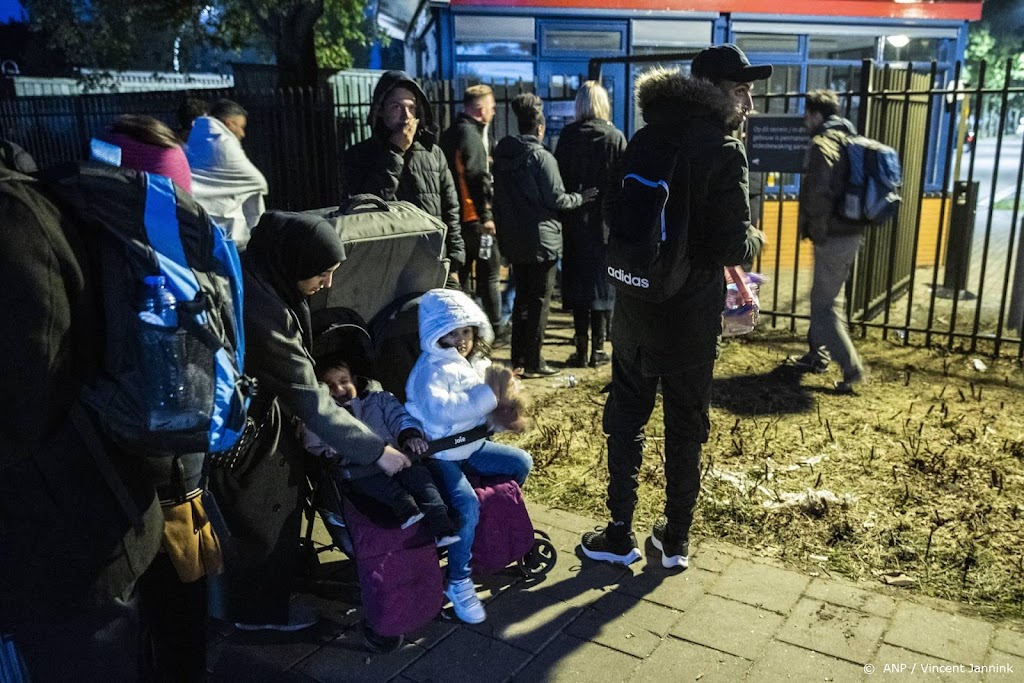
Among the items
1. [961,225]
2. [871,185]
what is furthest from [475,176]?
[961,225]

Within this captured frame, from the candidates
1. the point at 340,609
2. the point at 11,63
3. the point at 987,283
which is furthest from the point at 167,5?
the point at 340,609

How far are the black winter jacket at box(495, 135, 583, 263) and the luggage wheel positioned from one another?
2774 mm

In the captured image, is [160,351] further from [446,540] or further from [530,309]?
[530,309]

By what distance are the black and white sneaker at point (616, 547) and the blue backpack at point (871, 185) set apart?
3.11 metres

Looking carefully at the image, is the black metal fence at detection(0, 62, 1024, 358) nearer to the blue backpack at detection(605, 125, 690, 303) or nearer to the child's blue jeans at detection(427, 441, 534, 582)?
the blue backpack at detection(605, 125, 690, 303)

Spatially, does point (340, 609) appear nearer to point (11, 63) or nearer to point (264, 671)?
point (264, 671)

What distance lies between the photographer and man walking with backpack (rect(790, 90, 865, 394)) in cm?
579

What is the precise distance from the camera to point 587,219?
258 inches

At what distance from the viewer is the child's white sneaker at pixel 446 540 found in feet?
10.6

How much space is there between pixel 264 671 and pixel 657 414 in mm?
3266

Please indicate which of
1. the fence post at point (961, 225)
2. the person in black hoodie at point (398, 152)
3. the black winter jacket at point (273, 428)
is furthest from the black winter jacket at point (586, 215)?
the black winter jacket at point (273, 428)

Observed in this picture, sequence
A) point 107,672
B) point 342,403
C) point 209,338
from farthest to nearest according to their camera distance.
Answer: point 342,403, point 107,672, point 209,338

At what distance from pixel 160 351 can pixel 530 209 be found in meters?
4.44

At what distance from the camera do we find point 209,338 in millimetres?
1974
